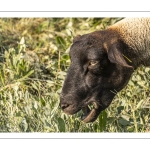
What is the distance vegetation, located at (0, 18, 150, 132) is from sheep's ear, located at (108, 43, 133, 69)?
19.8 inches

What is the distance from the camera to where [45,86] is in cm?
659

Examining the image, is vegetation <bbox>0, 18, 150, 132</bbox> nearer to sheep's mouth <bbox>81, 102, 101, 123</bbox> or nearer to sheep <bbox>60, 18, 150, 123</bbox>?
sheep's mouth <bbox>81, 102, 101, 123</bbox>

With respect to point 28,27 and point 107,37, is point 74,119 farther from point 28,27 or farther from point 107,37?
point 28,27

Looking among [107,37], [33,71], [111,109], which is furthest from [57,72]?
[107,37]

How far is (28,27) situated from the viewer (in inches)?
323

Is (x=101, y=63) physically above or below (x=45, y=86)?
above

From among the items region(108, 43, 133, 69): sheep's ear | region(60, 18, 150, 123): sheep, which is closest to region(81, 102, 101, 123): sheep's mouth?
region(60, 18, 150, 123): sheep

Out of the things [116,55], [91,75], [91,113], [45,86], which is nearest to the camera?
[116,55]

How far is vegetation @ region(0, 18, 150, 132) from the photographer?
5449 millimetres

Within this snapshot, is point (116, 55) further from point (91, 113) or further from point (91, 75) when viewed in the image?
point (91, 113)

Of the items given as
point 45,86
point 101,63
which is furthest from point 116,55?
point 45,86

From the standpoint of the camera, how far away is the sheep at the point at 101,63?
16.8 feet

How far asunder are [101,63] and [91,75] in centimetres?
14
